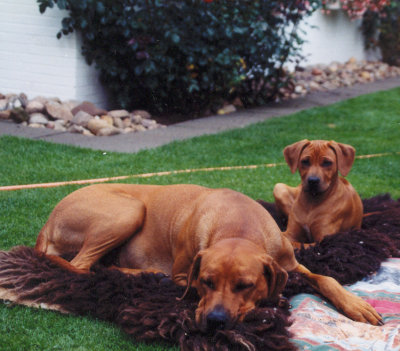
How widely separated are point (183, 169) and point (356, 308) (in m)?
4.04

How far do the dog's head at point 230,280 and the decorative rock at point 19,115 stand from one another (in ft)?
21.7

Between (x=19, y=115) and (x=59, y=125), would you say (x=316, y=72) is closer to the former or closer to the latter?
(x=59, y=125)

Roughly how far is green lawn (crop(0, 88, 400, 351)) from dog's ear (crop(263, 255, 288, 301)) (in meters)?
0.76

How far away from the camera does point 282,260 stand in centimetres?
411

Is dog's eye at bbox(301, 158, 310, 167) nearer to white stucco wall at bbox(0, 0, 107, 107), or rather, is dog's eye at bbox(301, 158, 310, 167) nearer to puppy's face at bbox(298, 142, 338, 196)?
puppy's face at bbox(298, 142, 338, 196)

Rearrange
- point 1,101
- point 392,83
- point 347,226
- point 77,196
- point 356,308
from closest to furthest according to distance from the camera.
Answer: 1. point 356,308
2. point 77,196
3. point 347,226
4. point 1,101
5. point 392,83

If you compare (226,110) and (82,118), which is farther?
(226,110)

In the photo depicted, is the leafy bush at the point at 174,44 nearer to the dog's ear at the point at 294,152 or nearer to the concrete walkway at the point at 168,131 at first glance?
the concrete walkway at the point at 168,131

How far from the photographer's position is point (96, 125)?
9.20m

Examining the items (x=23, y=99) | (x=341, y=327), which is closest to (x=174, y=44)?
(x=23, y=99)

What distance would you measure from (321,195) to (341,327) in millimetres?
2029

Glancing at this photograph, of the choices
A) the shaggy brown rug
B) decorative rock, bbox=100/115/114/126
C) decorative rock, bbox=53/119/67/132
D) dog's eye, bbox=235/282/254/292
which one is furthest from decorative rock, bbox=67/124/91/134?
dog's eye, bbox=235/282/254/292

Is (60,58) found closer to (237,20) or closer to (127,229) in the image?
(237,20)

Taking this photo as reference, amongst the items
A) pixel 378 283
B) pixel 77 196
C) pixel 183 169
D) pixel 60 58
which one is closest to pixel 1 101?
pixel 60 58
